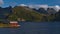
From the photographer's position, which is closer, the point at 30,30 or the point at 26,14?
the point at 26,14

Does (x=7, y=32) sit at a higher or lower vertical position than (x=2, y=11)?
lower

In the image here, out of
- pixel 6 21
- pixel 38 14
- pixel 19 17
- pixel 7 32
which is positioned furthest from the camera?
pixel 7 32

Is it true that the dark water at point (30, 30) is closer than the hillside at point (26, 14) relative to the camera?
No

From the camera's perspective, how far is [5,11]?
7609 millimetres

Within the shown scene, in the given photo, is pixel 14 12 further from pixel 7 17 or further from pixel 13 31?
pixel 13 31

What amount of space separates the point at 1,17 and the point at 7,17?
213 millimetres

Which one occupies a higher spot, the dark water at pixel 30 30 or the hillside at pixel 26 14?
the hillside at pixel 26 14

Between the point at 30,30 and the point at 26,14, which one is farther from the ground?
the point at 26,14

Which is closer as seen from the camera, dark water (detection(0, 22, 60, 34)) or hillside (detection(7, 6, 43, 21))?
hillside (detection(7, 6, 43, 21))

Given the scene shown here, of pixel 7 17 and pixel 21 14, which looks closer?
pixel 7 17

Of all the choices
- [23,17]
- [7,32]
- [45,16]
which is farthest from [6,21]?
[7,32]

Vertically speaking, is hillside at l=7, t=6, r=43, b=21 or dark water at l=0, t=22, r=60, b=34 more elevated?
hillside at l=7, t=6, r=43, b=21

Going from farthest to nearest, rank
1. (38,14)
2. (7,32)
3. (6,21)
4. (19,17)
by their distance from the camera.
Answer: (7,32) < (38,14) < (19,17) < (6,21)

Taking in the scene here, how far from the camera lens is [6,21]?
7332 millimetres
